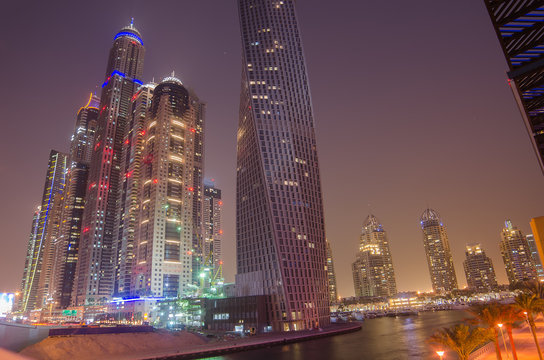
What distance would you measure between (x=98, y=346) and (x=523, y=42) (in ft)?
307

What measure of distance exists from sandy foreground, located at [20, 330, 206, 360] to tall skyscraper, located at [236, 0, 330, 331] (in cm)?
4265

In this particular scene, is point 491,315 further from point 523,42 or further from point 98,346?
point 98,346

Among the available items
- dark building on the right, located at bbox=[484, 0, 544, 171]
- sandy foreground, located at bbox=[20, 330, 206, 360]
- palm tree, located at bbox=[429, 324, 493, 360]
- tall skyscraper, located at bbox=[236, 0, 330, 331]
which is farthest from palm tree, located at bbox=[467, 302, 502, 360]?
tall skyscraper, located at bbox=[236, 0, 330, 331]

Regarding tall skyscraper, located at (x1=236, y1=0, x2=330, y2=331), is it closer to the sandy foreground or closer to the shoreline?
the shoreline

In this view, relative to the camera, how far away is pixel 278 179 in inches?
5241

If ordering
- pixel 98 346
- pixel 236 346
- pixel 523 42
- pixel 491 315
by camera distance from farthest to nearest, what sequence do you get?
pixel 236 346 < pixel 98 346 < pixel 491 315 < pixel 523 42

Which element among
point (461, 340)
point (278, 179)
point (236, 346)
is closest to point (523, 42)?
point (461, 340)

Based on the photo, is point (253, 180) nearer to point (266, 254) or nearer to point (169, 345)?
point (266, 254)

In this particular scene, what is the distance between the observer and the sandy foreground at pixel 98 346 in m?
73.4

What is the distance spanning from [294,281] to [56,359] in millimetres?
74787

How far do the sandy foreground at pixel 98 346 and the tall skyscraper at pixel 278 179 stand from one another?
4265cm

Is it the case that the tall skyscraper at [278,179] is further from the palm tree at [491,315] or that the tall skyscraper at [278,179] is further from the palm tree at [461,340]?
the palm tree at [461,340]

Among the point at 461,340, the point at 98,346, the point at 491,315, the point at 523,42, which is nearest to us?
the point at 523,42

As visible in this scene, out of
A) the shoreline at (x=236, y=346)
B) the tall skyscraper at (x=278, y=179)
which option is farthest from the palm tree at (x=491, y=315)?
the tall skyscraper at (x=278, y=179)
